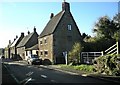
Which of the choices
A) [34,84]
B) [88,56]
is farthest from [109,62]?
[88,56]

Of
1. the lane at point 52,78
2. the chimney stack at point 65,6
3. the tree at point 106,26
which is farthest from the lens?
the tree at point 106,26

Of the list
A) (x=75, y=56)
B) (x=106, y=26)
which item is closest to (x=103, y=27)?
(x=106, y=26)

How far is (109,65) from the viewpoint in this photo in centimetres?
2308

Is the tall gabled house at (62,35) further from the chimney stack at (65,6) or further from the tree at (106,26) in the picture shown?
the tree at (106,26)

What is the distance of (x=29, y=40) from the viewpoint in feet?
270

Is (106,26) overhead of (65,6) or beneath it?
beneath

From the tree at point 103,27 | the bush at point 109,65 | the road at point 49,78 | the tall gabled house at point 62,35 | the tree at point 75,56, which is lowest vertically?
the road at point 49,78

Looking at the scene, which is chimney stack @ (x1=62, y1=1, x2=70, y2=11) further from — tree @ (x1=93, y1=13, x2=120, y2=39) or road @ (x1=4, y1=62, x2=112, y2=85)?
road @ (x1=4, y1=62, x2=112, y2=85)

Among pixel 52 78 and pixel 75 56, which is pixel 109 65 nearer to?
pixel 52 78

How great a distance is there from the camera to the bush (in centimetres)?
2193

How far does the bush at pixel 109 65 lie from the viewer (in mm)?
21928

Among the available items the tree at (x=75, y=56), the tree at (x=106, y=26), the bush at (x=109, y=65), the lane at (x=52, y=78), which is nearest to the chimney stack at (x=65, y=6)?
the tree at (x=75, y=56)

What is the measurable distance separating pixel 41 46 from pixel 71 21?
10575 mm

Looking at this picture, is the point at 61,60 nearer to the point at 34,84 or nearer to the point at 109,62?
the point at 109,62
